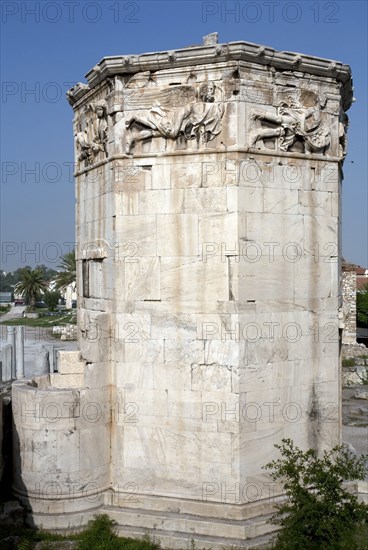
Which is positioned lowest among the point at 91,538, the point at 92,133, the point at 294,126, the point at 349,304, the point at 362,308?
the point at 91,538

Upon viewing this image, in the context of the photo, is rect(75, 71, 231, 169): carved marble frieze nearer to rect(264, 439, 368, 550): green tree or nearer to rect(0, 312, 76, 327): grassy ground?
rect(264, 439, 368, 550): green tree

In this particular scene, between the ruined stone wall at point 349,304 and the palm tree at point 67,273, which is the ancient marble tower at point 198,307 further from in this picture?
the palm tree at point 67,273

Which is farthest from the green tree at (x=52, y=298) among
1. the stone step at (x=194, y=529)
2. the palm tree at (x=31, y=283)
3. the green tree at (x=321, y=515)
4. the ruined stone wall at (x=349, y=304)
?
the green tree at (x=321, y=515)

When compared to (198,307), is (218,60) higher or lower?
higher

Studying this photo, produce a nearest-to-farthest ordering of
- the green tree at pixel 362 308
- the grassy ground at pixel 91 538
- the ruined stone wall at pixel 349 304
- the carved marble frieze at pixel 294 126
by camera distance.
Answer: the grassy ground at pixel 91 538
the carved marble frieze at pixel 294 126
the ruined stone wall at pixel 349 304
the green tree at pixel 362 308

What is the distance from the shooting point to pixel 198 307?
955 centimetres

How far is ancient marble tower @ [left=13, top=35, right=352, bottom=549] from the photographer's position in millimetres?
9398

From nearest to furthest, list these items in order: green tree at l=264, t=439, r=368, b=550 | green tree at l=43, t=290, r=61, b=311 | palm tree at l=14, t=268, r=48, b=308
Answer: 1. green tree at l=264, t=439, r=368, b=550
2. palm tree at l=14, t=268, r=48, b=308
3. green tree at l=43, t=290, r=61, b=311

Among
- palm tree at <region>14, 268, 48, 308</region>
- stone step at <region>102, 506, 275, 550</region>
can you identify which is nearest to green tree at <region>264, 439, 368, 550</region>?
stone step at <region>102, 506, 275, 550</region>

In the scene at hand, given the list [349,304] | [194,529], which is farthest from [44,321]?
[194,529]

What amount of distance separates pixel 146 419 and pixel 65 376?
62.9 inches

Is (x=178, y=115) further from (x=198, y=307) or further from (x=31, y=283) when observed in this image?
(x=31, y=283)

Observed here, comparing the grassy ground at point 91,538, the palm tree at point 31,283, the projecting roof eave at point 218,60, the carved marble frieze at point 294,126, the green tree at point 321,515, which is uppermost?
the projecting roof eave at point 218,60

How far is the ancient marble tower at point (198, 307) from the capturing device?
9.40 meters
